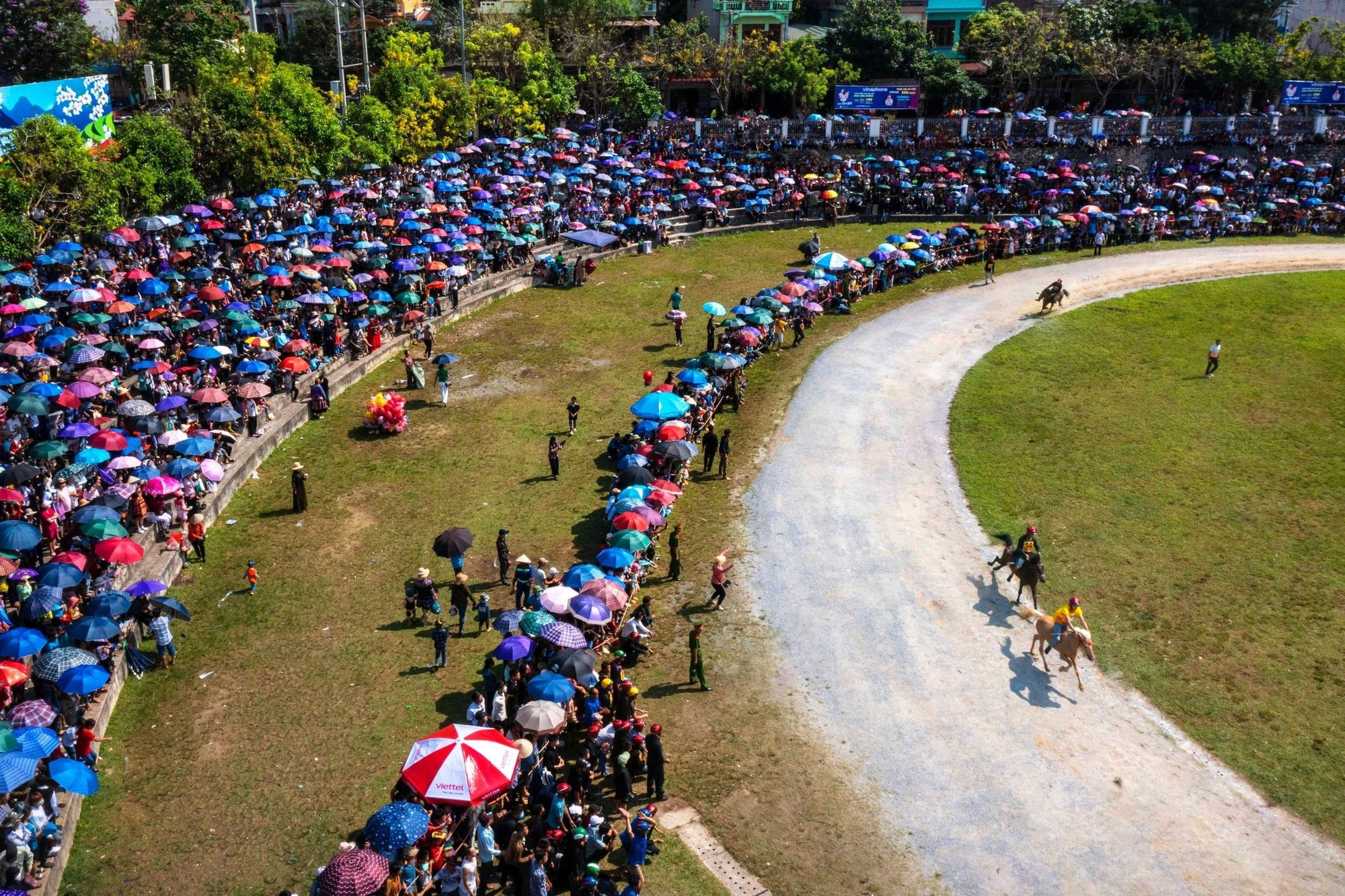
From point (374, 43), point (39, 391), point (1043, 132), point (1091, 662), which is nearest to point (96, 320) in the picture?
point (39, 391)

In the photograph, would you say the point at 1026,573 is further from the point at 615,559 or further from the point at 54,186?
the point at 54,186

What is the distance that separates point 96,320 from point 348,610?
1551cm

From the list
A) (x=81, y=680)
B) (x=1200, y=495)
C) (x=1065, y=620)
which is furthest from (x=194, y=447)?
(x=1200, y=495)

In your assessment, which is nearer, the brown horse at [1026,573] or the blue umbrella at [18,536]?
the blue umbrella at [18,536]

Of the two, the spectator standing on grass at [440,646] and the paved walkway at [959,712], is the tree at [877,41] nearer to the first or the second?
the paved walkway at [959,712]

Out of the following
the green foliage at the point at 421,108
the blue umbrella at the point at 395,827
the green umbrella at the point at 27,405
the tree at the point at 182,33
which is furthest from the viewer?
the tree at the point at 182,33

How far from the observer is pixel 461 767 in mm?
16094

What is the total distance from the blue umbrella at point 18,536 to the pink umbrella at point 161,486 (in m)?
2.50

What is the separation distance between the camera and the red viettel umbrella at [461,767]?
15.9 m

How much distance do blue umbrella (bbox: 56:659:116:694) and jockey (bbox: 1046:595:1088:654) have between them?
16.4m

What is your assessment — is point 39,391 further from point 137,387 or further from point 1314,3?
point 1314,3

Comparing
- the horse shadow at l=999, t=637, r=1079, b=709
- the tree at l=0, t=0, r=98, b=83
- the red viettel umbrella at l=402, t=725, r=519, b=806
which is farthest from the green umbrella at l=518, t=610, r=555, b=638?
the tree at l=0, t=0, r=98, b=83

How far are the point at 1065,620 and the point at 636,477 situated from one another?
9.64 m

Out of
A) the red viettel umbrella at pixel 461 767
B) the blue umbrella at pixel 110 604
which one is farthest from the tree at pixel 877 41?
the red viettel umbrella at pixel 461 767
